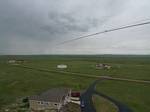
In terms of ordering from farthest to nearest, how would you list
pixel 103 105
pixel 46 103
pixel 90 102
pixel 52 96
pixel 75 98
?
pixel 75 98
pixel 90 102
pixel 52 96
pixel 103 105
pixel 46 103

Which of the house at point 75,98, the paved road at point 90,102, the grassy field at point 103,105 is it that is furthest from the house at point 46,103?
the grassy field at point 103,105

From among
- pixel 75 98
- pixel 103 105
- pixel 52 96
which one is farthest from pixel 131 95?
pixel 52 96

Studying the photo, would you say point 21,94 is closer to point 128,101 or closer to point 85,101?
point 85,101

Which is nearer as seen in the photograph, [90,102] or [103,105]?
[103,105]

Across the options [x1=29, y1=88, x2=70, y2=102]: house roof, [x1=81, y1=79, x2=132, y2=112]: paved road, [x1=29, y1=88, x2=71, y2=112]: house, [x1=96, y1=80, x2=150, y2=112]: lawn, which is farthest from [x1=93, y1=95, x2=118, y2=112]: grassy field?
[x1=29, y1=88, x2=71, y2=112]: house

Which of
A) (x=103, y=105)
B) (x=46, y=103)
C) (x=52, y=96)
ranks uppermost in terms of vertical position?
(x=52, y=96)

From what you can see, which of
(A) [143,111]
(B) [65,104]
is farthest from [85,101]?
(A) [143,111]

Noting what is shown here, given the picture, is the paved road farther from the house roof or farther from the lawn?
the house roof

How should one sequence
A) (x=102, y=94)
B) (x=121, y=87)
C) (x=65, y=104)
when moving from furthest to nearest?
1. (x=121, y=87)
2. (x=102, y=94)
3. (x=65, y=104)

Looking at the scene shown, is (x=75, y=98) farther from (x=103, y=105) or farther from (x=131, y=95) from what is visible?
Result: (x=131, y=95)

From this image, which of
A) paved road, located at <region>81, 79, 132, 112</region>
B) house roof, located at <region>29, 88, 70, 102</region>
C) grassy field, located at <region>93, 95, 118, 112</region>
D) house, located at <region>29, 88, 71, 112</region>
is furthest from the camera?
house roof, located at <region>29, 88, 70, 102</region>

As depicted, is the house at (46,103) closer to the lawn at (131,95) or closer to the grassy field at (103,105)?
the grassy field at (103,105)
